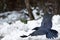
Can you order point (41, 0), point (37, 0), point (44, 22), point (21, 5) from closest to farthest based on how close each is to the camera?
point (44, 22) → point (41, 0) → point (37, 0) → point (21, 5)

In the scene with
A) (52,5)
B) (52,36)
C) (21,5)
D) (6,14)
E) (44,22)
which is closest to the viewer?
(52,36)

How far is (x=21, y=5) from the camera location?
368 inches

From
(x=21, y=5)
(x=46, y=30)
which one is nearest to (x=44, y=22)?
(x=46, y=30)

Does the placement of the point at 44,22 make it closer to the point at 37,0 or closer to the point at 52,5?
the point at 52,5

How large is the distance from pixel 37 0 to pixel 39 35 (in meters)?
5.61

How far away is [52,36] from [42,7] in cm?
506

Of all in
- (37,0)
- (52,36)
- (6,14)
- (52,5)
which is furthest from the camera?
(6,14)

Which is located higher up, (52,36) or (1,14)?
(52,36)

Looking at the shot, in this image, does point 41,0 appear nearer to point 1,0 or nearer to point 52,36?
point 1,0

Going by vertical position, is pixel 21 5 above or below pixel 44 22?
below

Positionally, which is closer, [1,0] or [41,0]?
[41,0]

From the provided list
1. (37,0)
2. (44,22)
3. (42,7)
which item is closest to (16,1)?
(37,0)

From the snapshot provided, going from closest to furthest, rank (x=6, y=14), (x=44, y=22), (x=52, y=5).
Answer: (x=44, y=22)
(x=52, y=5)
(x=6, y=14)

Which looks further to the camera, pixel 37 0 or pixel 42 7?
pixel 37 0
